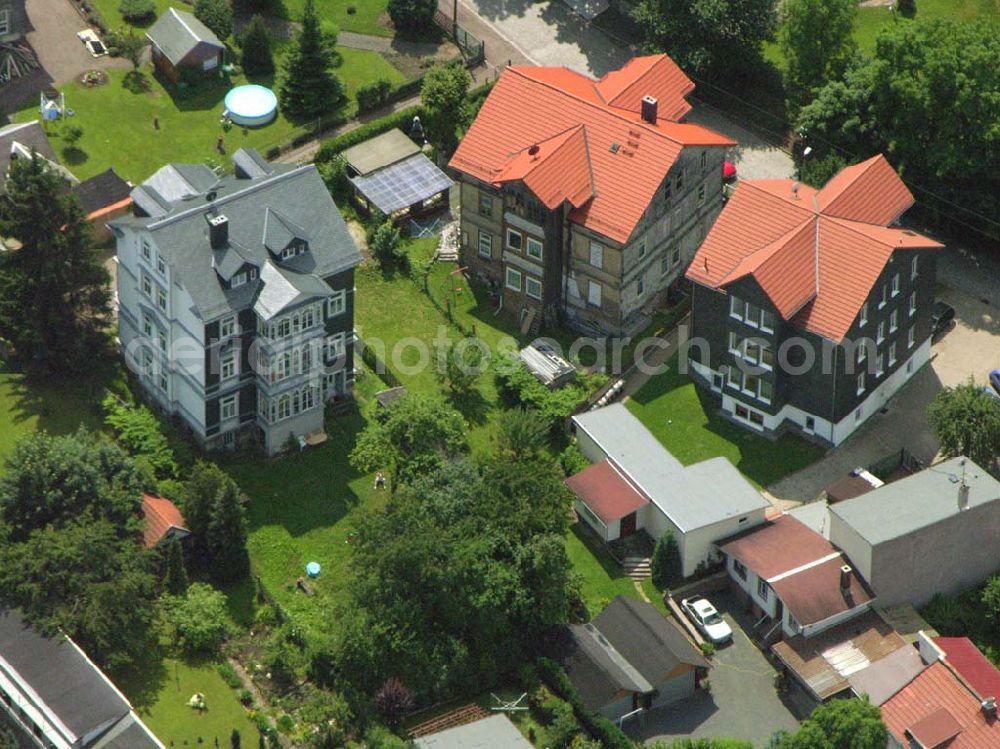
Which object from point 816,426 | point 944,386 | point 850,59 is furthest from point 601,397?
point 850,59

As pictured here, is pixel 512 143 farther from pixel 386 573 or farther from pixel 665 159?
pixel 386 573

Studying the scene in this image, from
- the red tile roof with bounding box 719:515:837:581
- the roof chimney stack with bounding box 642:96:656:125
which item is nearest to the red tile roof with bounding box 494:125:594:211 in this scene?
the roof chimney stack with bounding box 642:96:656:125

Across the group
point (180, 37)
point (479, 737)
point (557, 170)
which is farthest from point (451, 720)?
point (180, 37)

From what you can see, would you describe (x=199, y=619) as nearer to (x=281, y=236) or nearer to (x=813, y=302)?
(x=281, y=236)

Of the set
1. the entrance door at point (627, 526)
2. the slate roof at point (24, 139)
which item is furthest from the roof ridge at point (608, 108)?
the slate roof at point (24, 139)

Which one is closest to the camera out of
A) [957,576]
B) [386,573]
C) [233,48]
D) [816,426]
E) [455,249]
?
[386,573]

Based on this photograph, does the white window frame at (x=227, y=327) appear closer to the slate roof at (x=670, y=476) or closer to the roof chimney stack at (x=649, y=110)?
the slate roof at (x=670, y=476)

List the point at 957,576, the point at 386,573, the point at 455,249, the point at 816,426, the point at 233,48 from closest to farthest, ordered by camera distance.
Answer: the point at 386,573 < the point at 957,576 < the point at 816,426 < the point at 455,249 < the point at 233,48

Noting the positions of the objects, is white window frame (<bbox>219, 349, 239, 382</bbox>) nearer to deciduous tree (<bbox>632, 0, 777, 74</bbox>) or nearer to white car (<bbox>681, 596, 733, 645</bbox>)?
white car (<bbox>681, 596, 733, 645</bbox>)
